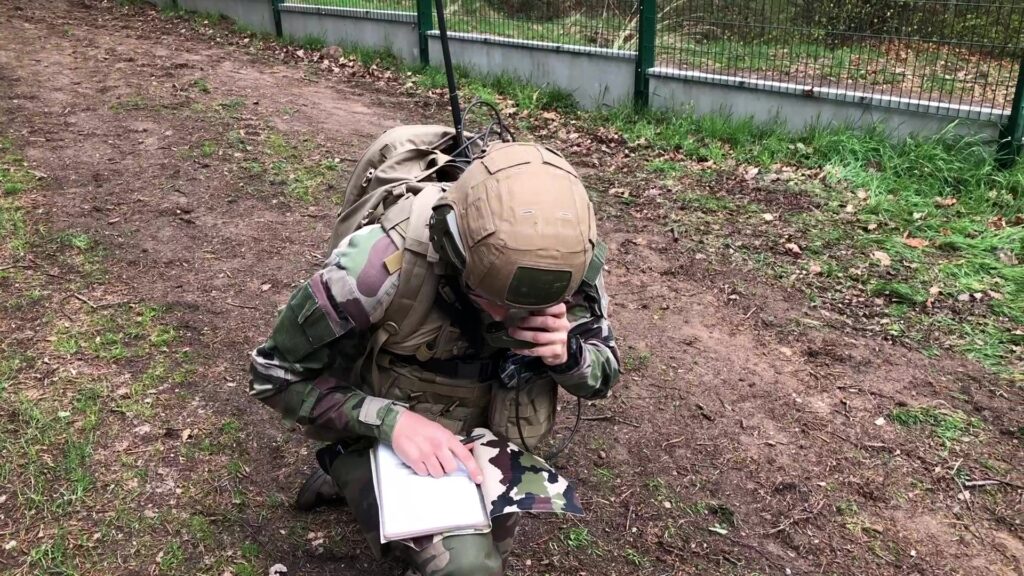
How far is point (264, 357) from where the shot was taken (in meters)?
2.00

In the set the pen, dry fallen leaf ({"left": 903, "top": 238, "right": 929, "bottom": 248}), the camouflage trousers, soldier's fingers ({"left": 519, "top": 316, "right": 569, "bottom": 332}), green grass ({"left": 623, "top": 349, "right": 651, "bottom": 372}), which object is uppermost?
soldier's fingers ({"left": 519, "top": 316, "right": 569, "bottom": 332})

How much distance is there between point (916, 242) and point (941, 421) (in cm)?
159

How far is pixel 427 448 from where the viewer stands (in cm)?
192

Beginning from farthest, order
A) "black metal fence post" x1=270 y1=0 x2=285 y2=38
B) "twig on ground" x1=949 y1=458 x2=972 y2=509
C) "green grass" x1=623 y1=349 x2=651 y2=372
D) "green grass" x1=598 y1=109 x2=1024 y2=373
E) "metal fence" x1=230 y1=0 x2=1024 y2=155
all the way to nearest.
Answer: "black metal fence post" x1=270 y1=0 x2=285 y2=38 → "metal fence" x1=230 y1=0 x2=1024 y2=155 → "green grass" x1=598 y1=109 x2=1024 y2=373 → "green grass" x1=623 y1=349 x2=651 y2=372 → "twig on ground" x1=949 y1=458 x2=972 y2=509

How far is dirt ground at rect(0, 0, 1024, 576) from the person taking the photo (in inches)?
102

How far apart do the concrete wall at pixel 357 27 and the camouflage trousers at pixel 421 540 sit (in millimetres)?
6834

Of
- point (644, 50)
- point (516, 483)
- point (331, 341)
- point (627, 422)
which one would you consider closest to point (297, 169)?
point (644, 50)

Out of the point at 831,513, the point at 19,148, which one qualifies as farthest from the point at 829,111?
the point at 19,148

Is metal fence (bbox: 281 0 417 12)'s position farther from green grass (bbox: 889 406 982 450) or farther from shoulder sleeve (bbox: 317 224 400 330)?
shoulder sleeve (bbox: 317 224 400 330)

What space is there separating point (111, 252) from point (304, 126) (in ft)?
7.69

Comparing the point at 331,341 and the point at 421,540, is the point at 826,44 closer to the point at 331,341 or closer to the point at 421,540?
the point at 331,341

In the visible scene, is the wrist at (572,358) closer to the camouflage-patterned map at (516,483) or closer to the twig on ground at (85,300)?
the camouflage-patterned map at (516,483)

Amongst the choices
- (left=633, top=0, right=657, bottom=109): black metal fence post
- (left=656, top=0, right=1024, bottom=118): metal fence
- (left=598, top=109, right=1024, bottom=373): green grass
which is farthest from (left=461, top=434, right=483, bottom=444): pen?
(left=633, top=0, right=657, bottom=109): black metal fence post

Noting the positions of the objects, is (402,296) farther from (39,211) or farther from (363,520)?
(39,211)
